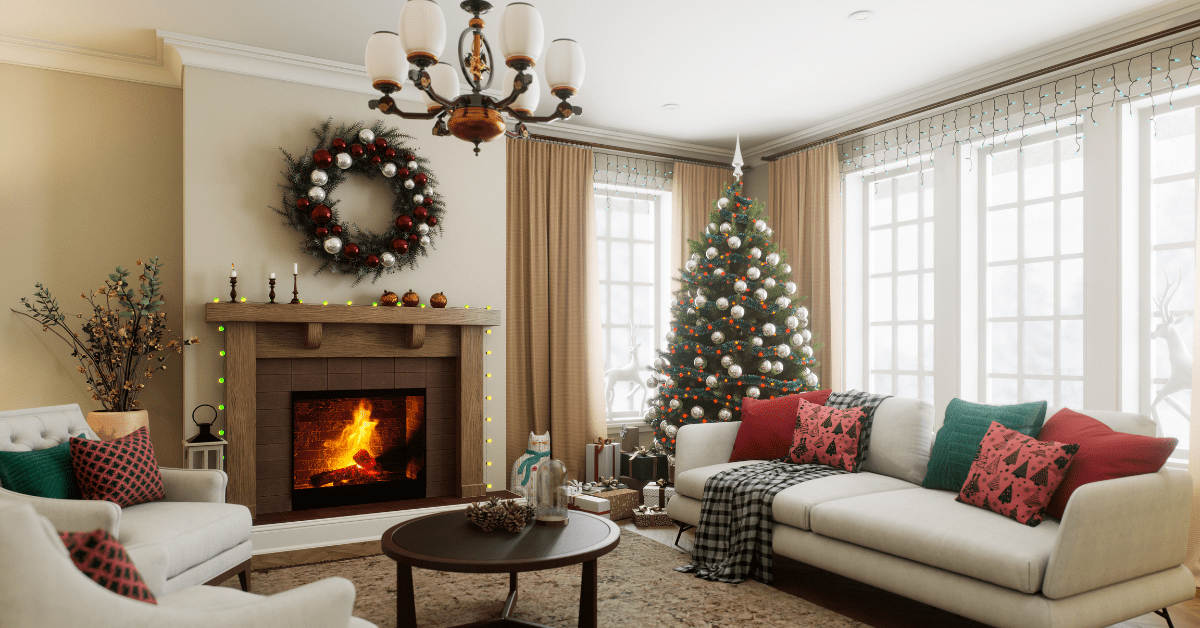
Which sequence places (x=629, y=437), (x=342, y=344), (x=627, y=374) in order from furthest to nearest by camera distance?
(x=627, y=374) < (x=629, y=437) < (x=342, y=344)

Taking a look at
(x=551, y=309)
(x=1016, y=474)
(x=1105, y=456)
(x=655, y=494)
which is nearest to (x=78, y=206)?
(x=551, y=309)

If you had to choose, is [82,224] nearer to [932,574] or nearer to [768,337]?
[768,337]

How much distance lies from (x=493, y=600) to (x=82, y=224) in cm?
335

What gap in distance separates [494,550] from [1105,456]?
7.43ft

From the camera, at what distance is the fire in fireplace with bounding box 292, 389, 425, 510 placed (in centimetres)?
445

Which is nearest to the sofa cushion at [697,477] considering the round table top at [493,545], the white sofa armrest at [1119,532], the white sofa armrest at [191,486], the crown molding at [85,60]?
the round table top at [493,545]

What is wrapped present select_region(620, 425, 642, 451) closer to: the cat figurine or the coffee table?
the cat figurine

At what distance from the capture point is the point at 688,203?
6246 millimetres

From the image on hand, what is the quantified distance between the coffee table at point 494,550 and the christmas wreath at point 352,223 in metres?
2.10

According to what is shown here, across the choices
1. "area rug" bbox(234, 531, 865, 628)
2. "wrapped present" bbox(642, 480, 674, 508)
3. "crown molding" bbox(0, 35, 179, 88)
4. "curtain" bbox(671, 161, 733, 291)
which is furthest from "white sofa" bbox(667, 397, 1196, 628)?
"crown molding" bbox(0, 35, 179, 88)

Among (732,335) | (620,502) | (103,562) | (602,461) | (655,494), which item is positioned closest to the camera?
(103,562)

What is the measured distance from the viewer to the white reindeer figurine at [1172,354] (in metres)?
3.78

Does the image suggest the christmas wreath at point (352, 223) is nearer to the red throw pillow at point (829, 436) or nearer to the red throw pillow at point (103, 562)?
the red throw pillow at point (829, 436)

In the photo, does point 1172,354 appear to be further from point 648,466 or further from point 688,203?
point 688,203
